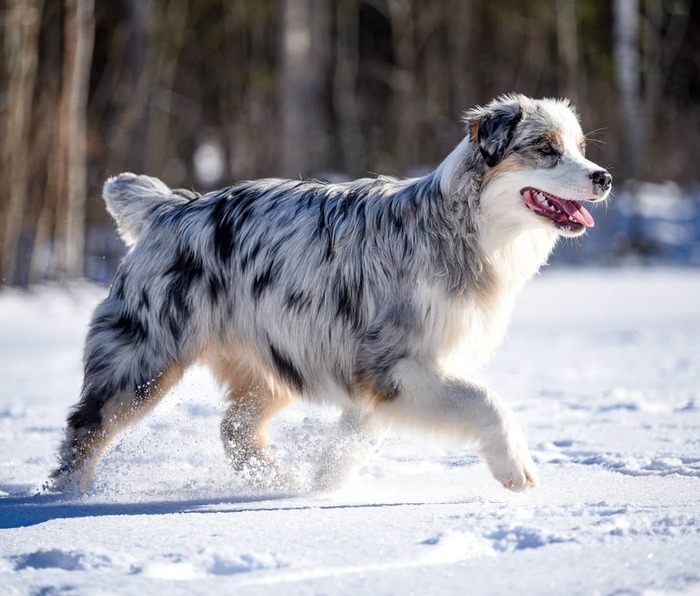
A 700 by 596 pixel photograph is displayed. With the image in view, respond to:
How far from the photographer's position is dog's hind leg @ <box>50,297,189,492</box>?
15.6ft

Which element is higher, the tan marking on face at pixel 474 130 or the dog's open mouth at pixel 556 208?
the tan marking on face at pixel 474 130

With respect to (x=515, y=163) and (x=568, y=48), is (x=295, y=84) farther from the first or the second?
(x=515, y=163)

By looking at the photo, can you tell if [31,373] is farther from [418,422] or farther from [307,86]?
[307,86]

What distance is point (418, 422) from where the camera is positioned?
14.3 feet

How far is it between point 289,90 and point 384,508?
13.0m

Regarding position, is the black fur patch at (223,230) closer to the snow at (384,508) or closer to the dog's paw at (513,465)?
the snow at (384,508)

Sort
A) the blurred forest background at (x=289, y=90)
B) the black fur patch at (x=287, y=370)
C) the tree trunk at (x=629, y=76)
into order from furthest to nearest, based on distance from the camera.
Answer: the tree trunk at (x=629, y=76) < the blurred forest background at (x=289, y=90) < the black fur patch at (x=287, y=370)

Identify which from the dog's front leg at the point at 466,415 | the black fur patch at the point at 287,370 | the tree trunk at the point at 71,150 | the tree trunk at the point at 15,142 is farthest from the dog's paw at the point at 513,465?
the tree trunk at the point at 15,142

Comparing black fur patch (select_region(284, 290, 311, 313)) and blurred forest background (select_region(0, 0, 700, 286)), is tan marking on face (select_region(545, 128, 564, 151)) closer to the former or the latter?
black fur patch (select_region(284, 290, 311, 313))

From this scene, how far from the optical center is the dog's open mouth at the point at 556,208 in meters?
4.47

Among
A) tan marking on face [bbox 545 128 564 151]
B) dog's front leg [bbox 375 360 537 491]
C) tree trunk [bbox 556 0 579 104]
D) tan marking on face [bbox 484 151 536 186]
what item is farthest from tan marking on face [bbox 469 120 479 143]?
tree trunk [bbox 556 0 579 104]

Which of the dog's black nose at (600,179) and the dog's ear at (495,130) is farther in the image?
the dog's ear at (495,130)

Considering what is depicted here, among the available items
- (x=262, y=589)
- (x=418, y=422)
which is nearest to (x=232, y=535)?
(x=262, y=589)

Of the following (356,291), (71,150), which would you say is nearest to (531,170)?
(356,291)
